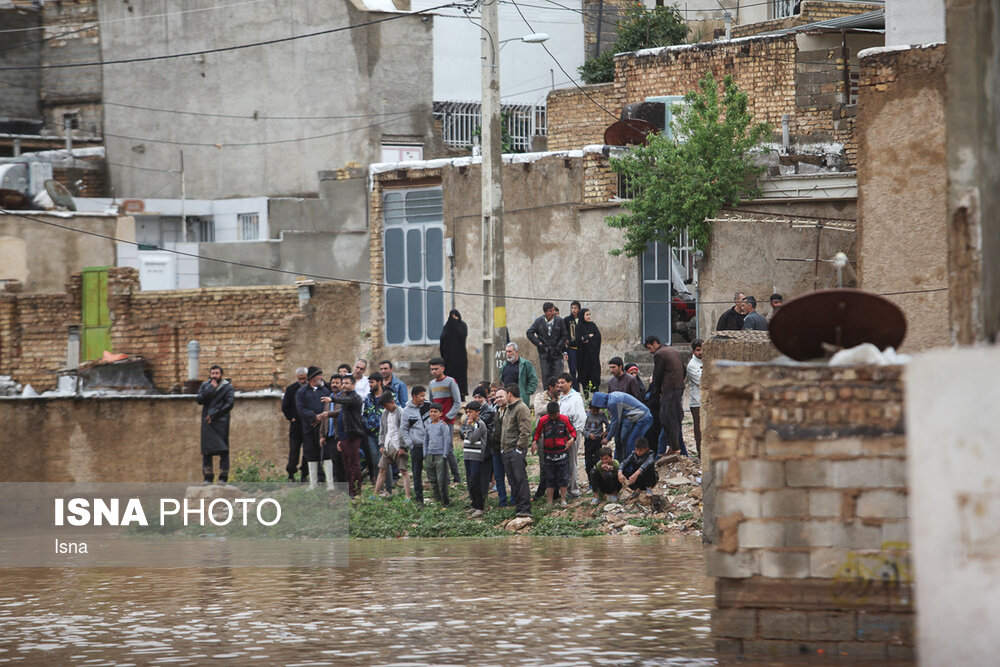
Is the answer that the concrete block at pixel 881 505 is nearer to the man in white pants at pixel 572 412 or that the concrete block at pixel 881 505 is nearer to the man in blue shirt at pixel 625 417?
the man in blue shirt at pixel 625 417

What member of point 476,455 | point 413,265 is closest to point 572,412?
point 476,455

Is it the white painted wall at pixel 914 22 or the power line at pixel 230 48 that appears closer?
the white painted wall at pixel 914 22

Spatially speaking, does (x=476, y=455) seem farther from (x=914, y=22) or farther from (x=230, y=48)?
(x=230, y=48)

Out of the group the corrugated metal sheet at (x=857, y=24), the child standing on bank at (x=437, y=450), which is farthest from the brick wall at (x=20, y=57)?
the child standing on bank at (x=437, y=450)

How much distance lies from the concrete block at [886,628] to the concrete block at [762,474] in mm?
990

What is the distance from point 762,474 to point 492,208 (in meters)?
11.9

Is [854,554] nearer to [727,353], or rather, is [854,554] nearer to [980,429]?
[980,429]

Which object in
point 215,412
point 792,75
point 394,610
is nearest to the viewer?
point 394,610

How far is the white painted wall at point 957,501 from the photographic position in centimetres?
678

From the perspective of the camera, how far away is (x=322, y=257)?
111 feet

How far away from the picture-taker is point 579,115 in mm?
33250

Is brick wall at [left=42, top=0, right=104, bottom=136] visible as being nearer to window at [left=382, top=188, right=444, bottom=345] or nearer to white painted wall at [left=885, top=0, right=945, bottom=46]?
window at [left=382, top=188, right=444, bottom=345]

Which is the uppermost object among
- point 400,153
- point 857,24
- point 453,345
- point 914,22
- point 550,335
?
point 857,24

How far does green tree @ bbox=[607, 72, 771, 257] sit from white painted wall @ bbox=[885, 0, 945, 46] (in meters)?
7.11
